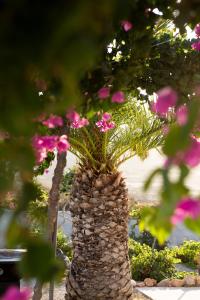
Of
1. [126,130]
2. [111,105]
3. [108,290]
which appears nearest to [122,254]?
[108,290]

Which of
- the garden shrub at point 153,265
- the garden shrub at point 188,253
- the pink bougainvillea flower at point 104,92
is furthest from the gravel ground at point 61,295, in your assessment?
the pink bougainvillea flower at point 104,92

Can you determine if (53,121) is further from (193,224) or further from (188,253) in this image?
(188,253)

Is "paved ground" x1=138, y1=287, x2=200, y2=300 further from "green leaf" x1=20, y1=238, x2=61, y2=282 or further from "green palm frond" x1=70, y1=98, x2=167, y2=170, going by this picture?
"green leaf" x1=20, y1=238, x2=61, y2=282

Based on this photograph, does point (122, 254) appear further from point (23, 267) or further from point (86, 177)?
point (23, 267)

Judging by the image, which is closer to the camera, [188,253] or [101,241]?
[101,241]

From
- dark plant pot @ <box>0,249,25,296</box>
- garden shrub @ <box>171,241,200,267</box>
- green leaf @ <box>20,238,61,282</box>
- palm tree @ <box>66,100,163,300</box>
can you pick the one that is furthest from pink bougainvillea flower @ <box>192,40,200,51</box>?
garden shrub @ <box>171,241,200,267</box>

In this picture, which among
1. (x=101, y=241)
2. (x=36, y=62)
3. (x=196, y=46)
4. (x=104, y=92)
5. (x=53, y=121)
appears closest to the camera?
(x=36, y=62)

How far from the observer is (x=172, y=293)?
729cm

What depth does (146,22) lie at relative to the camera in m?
1.56

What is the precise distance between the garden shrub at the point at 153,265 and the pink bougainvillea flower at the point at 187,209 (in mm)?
7415

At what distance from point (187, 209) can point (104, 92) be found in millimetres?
1129

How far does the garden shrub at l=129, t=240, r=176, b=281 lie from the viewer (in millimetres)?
8133

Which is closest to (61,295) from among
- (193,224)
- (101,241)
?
(101,241)

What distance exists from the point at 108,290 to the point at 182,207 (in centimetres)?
515
